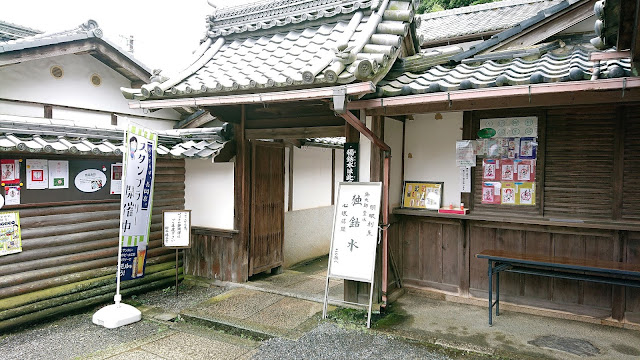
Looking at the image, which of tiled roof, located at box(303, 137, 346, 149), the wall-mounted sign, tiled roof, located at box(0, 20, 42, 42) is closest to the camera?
the wall-mounted sign

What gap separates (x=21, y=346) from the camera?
5.86 metres

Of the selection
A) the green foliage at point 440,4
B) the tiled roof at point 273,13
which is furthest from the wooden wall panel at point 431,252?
the green foliage at point 440,4

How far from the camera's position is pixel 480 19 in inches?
484

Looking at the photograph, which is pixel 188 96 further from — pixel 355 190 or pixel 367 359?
pixel 367 359

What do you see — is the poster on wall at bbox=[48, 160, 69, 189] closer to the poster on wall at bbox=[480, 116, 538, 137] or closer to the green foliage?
the poster on wall at bbox=[480, 116, 538, 137]

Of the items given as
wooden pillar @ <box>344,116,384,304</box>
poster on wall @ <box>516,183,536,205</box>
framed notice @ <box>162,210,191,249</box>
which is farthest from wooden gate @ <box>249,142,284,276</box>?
poster on wall @ <box>516,183,536,205</box>

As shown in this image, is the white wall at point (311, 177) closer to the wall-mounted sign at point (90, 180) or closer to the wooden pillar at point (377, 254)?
the wooden pillar at point (377, 254)

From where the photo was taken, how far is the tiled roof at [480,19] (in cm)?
1085

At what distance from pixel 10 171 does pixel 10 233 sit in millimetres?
979

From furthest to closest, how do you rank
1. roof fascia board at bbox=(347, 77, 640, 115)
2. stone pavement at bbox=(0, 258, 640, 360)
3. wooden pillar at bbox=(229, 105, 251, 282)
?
wooden pillar at bbox=(229, 105, 251, 282), stone pavement at bbox=(0, 258, 640, 360), roof fascia board at bbox=(347, 77, 640, 115)

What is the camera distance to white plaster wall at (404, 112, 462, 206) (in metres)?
7.41

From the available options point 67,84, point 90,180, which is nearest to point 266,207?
point 90,180

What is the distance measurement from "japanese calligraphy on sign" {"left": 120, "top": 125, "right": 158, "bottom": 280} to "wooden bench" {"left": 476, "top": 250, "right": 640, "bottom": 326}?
5870mm

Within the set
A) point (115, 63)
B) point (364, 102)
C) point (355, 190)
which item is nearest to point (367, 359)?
point (355, 190)
